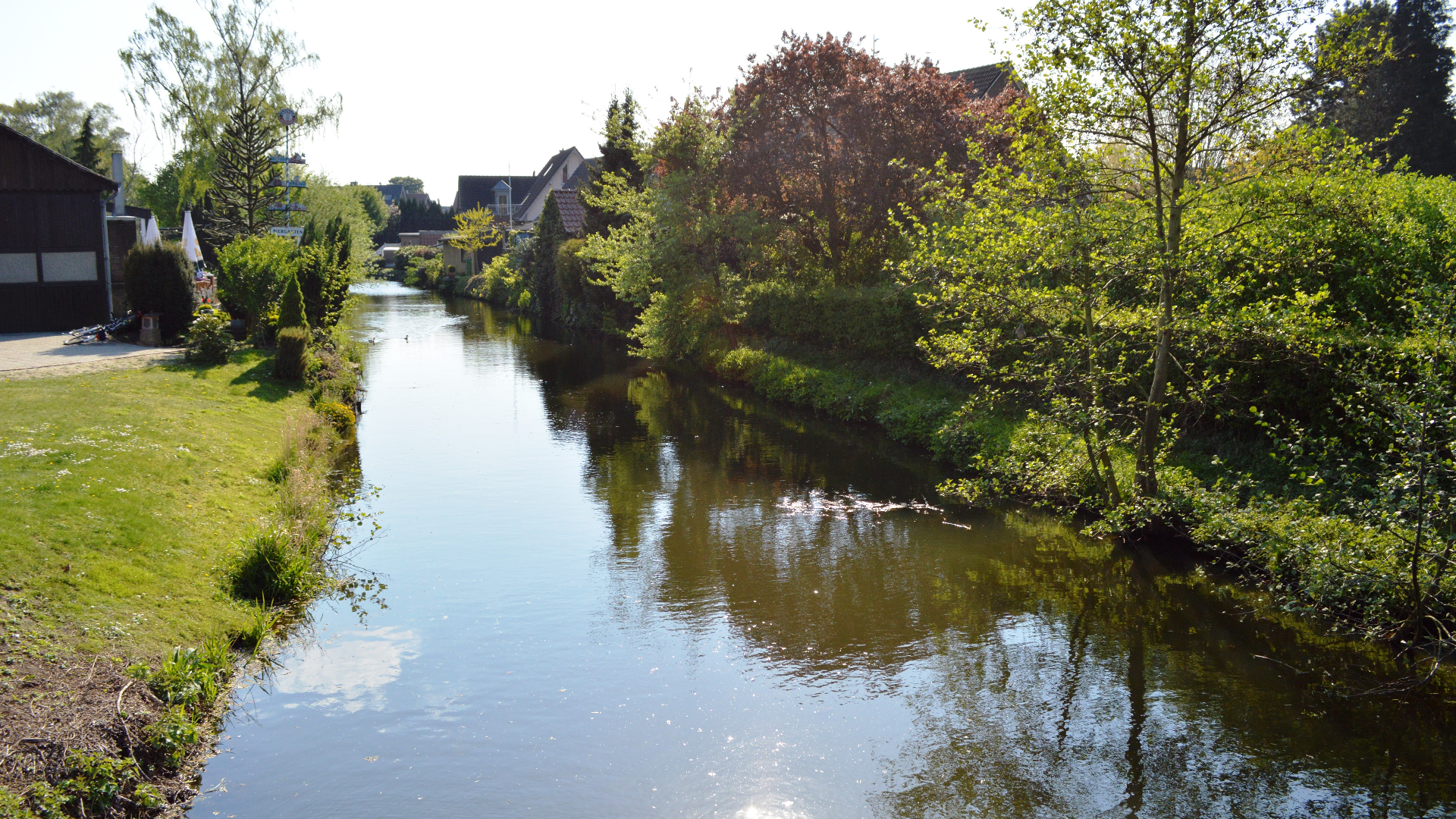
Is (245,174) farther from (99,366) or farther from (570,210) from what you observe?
(99,366)

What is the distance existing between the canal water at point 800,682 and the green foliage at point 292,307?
7905mm

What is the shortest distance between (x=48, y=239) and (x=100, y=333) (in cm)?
426

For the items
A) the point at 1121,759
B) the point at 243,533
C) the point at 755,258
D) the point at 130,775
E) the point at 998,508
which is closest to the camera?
the point at 130,775

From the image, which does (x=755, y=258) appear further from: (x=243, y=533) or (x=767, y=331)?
(x=243, y=533)

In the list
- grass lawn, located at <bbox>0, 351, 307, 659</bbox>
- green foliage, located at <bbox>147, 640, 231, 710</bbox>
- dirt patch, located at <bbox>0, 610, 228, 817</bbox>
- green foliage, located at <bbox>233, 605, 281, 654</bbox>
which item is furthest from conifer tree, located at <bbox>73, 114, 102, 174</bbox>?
dirt patch, located at <bbox>0, 610, 228, 817</bbox>

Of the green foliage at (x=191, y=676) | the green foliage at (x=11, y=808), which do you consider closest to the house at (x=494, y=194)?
the green foliage at (x=191, y=676)

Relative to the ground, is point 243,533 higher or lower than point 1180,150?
lower

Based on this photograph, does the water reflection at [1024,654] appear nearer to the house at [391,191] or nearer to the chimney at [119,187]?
the chimney at [119,187]

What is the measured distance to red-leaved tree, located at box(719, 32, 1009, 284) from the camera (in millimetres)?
21781

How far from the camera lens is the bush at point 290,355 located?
1783 cm

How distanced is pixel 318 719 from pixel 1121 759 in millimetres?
6085

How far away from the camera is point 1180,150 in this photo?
10.1 m

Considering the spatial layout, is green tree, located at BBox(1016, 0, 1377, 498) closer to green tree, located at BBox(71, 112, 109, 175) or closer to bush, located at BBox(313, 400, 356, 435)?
bush, located at BBox(313, 400, 356, 435)

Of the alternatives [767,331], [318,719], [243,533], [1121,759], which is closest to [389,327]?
[767,331]
